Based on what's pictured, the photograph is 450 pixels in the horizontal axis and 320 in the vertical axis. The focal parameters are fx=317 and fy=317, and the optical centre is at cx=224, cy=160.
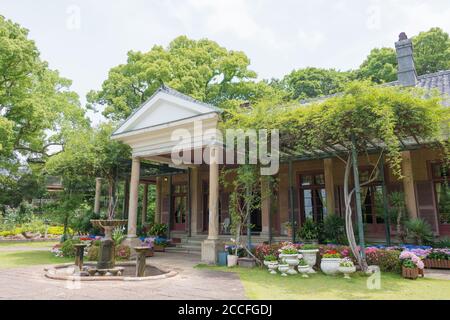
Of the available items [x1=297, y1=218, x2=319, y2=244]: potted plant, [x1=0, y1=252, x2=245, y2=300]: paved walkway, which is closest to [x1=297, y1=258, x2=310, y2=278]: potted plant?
[x1=0, y1=252, x2=245, y2=300]: paved walkway

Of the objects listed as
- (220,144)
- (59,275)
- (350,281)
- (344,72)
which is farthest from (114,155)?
(344,72)

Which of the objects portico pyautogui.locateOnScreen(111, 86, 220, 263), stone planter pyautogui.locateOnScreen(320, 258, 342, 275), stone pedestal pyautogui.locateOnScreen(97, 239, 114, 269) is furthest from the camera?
portico pyautogui.locateOnScreen(111, 86, 220, 263)

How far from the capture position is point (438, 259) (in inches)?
308

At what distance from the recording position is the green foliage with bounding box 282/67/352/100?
25.2m

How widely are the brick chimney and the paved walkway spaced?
974cm

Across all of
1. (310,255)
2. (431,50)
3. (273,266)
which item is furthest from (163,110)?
(431,50)

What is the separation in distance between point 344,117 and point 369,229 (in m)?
5.82

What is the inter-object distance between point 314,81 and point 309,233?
17.9 metres

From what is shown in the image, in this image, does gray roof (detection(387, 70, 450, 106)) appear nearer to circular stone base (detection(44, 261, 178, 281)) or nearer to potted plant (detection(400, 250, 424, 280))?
potted plant (detection(400, 250, 424, 280))

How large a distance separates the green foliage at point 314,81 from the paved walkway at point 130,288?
67.8 feet

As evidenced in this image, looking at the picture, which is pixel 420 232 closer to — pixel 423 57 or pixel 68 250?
pixel 68 250

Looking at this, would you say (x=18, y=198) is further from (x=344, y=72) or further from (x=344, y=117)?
(x=344, y=72)

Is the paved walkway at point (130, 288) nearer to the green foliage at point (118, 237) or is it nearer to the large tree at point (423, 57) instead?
the green foliage at point (118, 237)

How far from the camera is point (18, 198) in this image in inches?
931
